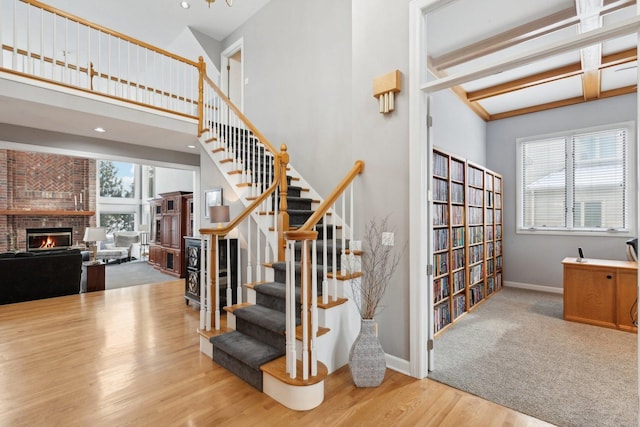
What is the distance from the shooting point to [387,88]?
2.65 m

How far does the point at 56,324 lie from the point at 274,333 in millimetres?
3109

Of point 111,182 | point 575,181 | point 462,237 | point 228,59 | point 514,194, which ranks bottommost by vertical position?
point 462,237

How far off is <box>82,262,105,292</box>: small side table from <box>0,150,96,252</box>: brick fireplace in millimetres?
4609

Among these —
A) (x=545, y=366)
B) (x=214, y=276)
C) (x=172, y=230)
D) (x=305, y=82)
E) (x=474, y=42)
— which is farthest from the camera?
(x=172, y=230)

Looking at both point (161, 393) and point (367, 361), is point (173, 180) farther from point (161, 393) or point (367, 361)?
point (367, 361)

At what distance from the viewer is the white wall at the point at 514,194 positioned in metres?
4.93

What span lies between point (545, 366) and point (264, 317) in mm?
2500

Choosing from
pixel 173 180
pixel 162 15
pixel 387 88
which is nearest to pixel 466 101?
pixel 387 88

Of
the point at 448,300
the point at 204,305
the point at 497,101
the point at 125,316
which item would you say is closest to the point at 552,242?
the point at 497,101

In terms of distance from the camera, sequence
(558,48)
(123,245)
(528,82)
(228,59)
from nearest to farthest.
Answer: (558,48), (528,82), (228,59), (123,245)

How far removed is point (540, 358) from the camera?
9.50 feet

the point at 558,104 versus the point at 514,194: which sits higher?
the point at 558,104

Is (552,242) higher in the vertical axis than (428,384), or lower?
higher

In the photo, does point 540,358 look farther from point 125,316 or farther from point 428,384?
point 125,316
